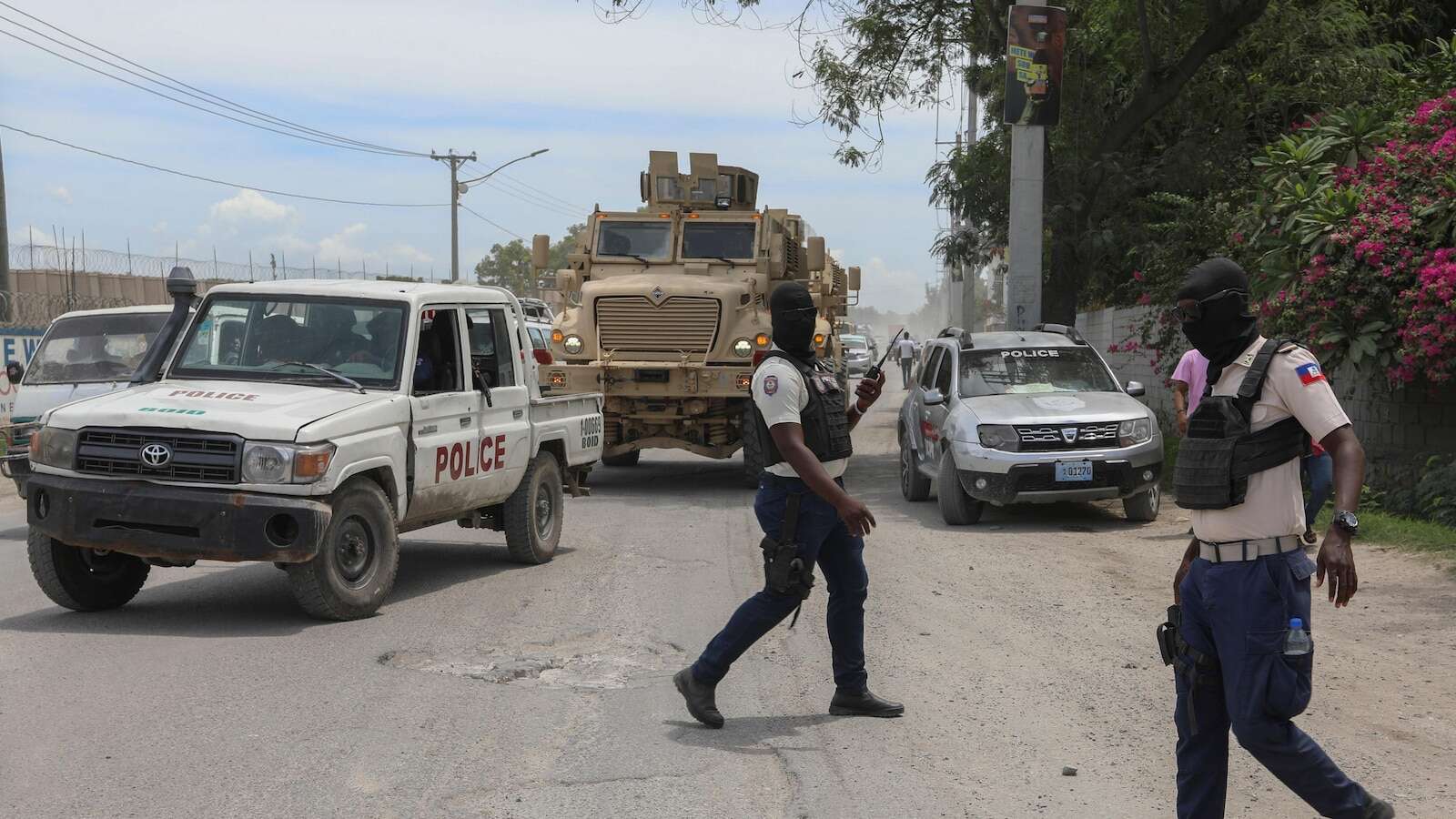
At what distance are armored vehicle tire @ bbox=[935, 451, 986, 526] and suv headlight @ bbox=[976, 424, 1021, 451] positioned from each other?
0.39 meters

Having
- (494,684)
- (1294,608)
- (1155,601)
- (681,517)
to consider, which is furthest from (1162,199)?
(1294,608)

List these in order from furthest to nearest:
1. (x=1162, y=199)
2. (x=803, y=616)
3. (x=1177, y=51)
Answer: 1. (x=1177, y=51)
2. (x=1162, y=199)
3. (x=803, y=616)

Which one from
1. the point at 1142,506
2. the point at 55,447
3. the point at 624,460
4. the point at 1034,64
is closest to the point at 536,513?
the point at 55,447

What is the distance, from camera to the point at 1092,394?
13.3 m

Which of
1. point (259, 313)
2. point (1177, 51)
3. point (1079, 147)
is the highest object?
point (1177, 51)

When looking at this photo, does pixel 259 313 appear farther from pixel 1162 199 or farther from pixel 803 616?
pixel 1162 199

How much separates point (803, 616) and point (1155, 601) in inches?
89.8

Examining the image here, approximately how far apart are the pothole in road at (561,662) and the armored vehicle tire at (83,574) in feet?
7.15

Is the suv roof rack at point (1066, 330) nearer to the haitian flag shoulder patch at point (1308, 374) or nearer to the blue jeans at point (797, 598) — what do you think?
the blue jeans at point (797, 598)

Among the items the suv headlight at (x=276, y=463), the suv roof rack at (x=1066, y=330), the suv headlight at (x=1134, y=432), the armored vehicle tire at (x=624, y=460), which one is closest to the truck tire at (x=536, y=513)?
the suv headlight at (x=276, y=463)

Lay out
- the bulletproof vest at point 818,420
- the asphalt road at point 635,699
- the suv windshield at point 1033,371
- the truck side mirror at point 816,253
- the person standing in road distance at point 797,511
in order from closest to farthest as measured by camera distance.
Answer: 1. the asphalt road at point 635,699
2. the person standing in road distance at point 797,511
3. the bulletproof vest at point 818,420
4. the suv windshield at point 1033,371
5. the truck side mirror at point 816,253

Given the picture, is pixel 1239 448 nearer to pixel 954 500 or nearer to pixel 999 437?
pixel 999 437

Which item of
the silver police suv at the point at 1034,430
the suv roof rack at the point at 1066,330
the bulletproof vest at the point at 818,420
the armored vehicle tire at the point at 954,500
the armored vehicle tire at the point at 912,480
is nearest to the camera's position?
the bulletproof vest at the point at 818,420

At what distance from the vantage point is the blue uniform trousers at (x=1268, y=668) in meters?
4.05
